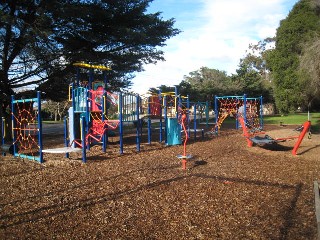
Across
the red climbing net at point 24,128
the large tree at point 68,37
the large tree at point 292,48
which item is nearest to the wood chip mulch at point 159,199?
the red climbing net at point 24,128

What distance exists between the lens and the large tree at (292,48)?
16734 millimetres

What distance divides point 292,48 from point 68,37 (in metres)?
11.7

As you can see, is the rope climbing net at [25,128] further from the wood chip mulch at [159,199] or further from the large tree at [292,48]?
the large tree at [292,48]

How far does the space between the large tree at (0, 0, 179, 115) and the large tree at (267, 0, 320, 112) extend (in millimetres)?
6098

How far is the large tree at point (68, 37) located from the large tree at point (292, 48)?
20.0 feet

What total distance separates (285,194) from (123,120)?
6641 millimetres

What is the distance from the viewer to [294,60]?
17109mm

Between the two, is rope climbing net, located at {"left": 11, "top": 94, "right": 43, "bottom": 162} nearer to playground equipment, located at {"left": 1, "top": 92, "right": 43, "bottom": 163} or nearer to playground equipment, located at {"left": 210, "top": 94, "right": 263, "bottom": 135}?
playground equipment, located at {"left": 1, "top": 92, "right": 43, "bottom": 163}

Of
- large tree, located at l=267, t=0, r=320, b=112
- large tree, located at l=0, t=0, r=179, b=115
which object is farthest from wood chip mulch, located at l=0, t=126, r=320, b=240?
large tree, located at l=267, t=0, r=320, b=112

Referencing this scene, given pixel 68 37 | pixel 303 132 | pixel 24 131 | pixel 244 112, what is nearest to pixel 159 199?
pixel 303 132

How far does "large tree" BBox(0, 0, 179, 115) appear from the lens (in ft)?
43.7

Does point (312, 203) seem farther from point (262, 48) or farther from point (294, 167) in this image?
point (262, 48)

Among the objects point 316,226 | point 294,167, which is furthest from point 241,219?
point 294,167

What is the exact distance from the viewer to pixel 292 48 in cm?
1739
